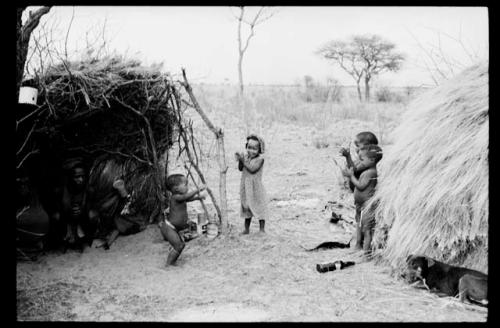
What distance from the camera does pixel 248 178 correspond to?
6.09 metres

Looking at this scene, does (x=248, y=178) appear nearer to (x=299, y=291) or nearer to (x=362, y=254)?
(x=362, y=254)

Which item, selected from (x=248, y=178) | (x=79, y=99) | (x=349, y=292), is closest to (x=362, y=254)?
(x=349, y=292)

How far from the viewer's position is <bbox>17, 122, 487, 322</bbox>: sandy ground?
3859 millimetres

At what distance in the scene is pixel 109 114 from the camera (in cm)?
603

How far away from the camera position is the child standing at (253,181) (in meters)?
6.04

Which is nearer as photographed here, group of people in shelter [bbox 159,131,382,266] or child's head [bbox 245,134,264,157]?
group of people in shelter [bbox 159,131,382,266]

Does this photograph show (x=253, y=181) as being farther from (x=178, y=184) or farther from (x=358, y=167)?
(x=358, y=167)

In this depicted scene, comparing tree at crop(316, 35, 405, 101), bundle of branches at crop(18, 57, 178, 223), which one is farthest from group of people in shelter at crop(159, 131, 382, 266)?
tree at crop(316, 35, 405, 101)

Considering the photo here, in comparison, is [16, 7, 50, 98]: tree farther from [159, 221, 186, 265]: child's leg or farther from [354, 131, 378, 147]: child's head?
[354, 131, 378, 147]: child's head

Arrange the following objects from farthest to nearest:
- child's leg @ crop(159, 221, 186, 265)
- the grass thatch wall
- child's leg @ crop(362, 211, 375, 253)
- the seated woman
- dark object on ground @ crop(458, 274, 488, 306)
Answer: the seated woman
child's leg @ crop(362, 211, 375, 253)
child's leg @ crop(159, 221, 186, 265)
the grass thatch wall
dark object on ground @ crop(458, 274, 488, 306)

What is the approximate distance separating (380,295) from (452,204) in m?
1.02

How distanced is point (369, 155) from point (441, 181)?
3.25 ft

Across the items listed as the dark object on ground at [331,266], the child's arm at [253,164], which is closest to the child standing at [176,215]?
the child's arm at [253,164]

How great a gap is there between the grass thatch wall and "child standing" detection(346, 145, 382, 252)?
107 mm
